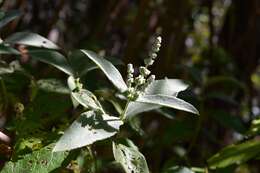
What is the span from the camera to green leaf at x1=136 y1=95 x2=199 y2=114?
710mm

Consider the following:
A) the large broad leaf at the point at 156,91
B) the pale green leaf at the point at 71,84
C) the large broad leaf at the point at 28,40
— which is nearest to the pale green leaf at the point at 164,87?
the large broad leaf at the point at 156,91

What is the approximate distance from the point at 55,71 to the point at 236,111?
2.55ft

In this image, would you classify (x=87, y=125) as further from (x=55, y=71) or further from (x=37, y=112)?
(x=55, y=71)

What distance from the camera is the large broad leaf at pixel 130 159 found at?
0.71 metres

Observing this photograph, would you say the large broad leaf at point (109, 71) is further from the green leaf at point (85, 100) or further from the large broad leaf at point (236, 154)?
the large broad leaf at point (236, 154)

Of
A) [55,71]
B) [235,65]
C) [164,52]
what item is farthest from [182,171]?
[235,65]

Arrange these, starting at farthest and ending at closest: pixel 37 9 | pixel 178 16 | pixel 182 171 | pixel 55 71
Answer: pixel 37 9 < pixel 178 16 < pixel 55 71 < pixel 182 171

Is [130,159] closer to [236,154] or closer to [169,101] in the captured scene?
[169,101]

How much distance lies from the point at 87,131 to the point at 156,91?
0.57 ft

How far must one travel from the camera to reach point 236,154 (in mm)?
958

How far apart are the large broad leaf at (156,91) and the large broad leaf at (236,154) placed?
0.64 feet

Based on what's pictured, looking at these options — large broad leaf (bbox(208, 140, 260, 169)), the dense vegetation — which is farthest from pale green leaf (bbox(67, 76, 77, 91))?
large broad leaf (bbox(208, 140, 260, 169))

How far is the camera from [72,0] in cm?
189

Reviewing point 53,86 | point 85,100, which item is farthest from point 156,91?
point 53,86
